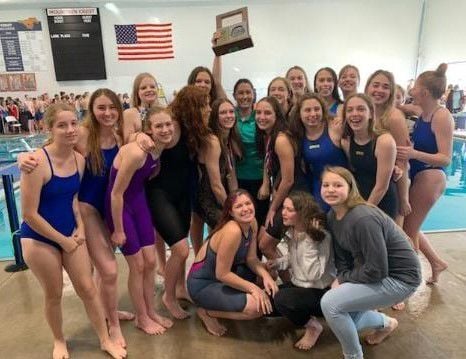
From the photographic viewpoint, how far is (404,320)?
278 centimetres

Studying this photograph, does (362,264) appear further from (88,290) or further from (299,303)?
(88,290)

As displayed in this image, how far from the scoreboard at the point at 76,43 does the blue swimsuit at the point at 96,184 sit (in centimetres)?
1362

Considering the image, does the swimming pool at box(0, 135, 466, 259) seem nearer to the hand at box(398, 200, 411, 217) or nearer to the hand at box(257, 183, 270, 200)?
the hand at box(398, 200, 411, 217)

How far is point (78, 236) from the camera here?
2289mm

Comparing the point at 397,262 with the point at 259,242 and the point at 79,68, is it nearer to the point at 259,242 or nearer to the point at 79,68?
the point at 259,242

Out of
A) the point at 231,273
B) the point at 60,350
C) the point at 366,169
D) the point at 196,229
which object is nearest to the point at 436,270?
the point at 366,169

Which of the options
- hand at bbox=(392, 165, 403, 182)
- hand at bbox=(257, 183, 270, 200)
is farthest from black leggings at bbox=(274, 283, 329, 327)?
hand at bbox=(392, 165, 403, 182)

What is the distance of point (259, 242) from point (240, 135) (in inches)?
35.3

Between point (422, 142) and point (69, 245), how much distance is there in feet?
9.02

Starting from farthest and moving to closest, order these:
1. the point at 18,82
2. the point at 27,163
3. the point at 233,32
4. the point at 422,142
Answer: the point at 18,82, the point at 233,32, the point at 422,142, the point at 27,163

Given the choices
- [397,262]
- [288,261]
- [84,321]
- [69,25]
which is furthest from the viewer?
[69,25]

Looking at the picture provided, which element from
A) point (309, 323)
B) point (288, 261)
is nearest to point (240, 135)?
point (288, 261)

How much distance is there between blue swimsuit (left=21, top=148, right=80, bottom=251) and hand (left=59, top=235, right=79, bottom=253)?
51mm

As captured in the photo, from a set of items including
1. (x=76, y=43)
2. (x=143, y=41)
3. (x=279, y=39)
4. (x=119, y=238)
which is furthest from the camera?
(x=279, y=39)
